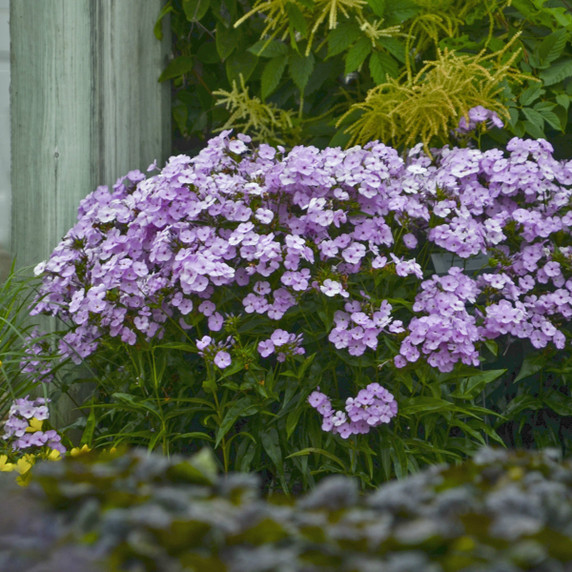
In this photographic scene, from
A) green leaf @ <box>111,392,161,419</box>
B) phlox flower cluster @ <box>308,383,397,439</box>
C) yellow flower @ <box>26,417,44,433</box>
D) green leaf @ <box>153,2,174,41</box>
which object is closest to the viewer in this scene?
phlox flower cluster @ <box>308,383,397,439</box>

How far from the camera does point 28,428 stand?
243cm

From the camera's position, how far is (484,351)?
8.68 ft

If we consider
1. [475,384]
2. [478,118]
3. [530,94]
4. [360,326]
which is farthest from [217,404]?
[530,94]

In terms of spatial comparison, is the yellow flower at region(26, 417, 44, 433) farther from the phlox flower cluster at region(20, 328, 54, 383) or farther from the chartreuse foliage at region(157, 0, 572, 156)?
the chartreuse foliage at region(157, 0, 572, 156)

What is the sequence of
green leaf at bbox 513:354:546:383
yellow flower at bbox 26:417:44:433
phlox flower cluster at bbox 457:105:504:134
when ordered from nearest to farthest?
yellow flower at bbox 26:417:44:433 < green leaf at bbox 513:354:546:383 < phlox flower cluster at bbox 457:105:504:134

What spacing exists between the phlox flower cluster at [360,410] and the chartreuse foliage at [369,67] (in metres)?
0.90

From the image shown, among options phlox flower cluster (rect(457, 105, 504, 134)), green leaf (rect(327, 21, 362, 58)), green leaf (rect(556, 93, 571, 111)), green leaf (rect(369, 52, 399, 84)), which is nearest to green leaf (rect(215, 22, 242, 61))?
green leaf (rect(327, 21, 362, 58))

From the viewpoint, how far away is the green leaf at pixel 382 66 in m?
2.89

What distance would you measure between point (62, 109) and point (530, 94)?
1.59 meters

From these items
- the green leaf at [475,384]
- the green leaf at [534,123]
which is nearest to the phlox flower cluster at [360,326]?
the green leaf at [475,384]

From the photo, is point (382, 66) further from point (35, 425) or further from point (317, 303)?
point (35, 425)

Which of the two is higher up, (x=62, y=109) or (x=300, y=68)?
(x=300, y=68)

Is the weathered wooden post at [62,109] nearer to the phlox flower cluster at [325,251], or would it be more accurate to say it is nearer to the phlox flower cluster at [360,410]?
the phlox flower cluster at [325,251]

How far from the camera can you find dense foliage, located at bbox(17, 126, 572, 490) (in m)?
2.24
